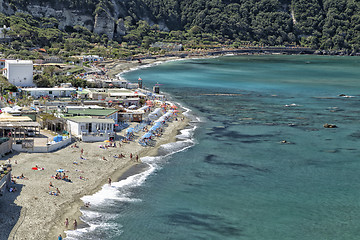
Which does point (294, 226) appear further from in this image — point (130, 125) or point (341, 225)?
point (130, 125)

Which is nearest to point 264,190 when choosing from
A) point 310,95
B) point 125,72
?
point 310,95

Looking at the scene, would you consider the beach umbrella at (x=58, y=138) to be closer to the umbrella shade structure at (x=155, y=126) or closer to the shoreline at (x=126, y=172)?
the shoreline at (x=126, y=172)

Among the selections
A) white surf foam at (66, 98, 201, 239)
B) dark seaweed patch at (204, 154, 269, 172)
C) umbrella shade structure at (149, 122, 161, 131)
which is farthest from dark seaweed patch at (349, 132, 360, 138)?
umbrella shade structure at (149, 122, 161, 131)

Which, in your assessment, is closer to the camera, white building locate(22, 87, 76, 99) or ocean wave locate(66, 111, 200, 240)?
ocean wave locate(66, 111, 200, 240)

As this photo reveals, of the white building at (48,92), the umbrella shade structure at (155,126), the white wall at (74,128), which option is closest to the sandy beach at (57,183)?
the white wall at (74,128)

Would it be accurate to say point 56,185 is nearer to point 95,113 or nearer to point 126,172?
point 126,172

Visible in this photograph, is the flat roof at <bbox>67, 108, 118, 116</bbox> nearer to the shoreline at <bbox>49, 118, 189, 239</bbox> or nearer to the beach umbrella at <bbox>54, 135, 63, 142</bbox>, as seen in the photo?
the shoreline at <bbox>49, 118, 189, 239</bbox>
